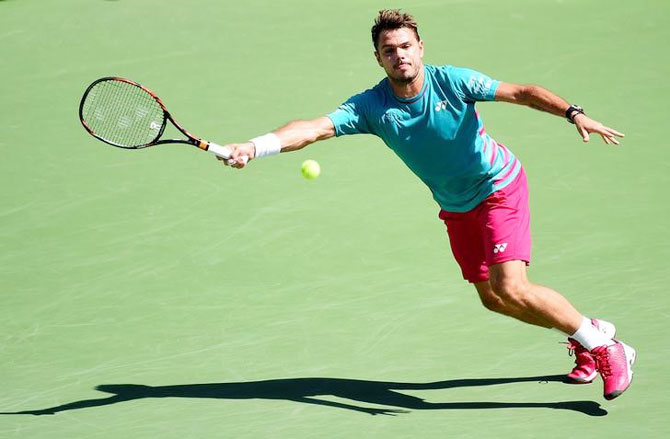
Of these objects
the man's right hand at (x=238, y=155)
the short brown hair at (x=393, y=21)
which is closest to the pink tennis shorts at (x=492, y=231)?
the short brown hair at (x=393, y=21)

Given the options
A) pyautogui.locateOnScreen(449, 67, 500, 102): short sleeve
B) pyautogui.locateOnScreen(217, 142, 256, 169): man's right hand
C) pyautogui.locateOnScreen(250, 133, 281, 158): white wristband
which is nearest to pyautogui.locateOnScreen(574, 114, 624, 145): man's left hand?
pyautogui.locateOnScreen(449, 67, 500, 102): short sleeve

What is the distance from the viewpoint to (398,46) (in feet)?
20.1

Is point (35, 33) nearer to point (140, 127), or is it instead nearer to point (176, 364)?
point (140, 127)

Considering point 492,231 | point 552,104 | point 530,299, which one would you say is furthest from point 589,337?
point 552,104

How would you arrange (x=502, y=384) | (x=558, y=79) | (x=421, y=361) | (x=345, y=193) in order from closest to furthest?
(x=502, y=384), (x=421, y=361), (x=345, y=193), (x=558, y=79)

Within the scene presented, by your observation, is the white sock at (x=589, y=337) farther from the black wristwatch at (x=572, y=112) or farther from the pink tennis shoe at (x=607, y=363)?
the black wristwatch at (x=572, y=112)

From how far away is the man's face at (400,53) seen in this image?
6094 millimetres

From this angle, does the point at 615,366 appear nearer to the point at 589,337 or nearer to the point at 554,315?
the point at 589,337

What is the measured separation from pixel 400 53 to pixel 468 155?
26.4 inches

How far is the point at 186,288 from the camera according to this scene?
7.79 meters

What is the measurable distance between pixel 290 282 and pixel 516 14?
5150 millimetres

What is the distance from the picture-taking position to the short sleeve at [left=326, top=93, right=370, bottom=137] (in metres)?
6.23

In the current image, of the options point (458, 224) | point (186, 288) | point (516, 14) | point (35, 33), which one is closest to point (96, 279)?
point (186, 288)

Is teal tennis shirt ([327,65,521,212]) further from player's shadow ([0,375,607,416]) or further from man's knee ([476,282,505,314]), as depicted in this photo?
player's shadow ([0,375,607,416])
